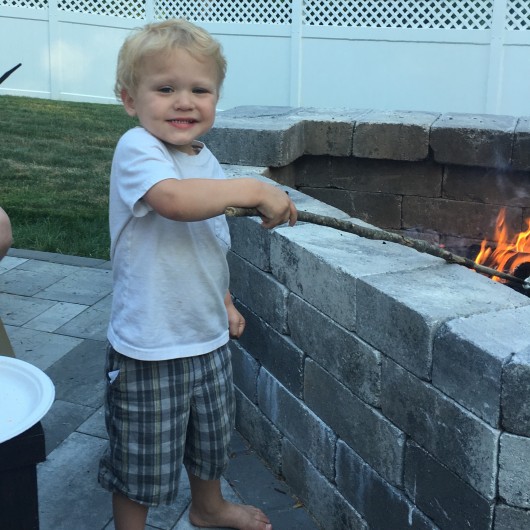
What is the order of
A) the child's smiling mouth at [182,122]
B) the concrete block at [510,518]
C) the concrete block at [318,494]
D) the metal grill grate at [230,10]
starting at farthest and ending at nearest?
the metal grill grate at [230,10], the concrete block at [318,494], the child's smiling mouth at [182,122], the concrete block at [510,518]

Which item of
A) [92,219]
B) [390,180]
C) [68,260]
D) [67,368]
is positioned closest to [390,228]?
[390,180]

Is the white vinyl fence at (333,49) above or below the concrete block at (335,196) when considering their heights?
above

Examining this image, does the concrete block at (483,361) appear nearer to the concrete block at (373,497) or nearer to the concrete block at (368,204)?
the concrete block at (373,497)

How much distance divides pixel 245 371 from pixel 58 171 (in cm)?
591

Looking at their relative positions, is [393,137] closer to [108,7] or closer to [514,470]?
[514,470]

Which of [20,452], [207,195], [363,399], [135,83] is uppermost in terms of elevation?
[135,83]

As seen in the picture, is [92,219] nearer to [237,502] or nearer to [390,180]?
[390,180]

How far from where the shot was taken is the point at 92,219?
22.8 feet

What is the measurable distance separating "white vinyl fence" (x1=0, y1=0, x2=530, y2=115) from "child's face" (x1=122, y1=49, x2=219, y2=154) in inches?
371

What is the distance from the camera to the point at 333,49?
478 inches

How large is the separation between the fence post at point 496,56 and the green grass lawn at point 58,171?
4973mm

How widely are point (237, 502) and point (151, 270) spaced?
1.14 meters

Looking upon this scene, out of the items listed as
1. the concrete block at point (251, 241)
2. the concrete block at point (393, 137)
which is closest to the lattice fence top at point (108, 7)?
the concrete block at point (393, 137)

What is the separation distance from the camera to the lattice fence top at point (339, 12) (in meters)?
11.4
